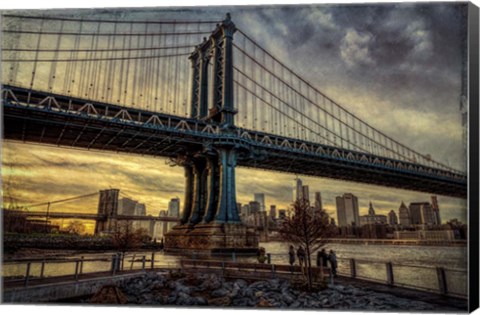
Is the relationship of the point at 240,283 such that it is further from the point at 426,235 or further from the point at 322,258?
the point at 426,235

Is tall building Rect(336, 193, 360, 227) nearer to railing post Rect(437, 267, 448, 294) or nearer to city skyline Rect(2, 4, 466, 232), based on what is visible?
city skyline Rect(2, 4, 466, 232)

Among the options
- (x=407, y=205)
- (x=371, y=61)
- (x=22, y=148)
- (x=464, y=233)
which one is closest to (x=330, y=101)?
(x=371, y=61)

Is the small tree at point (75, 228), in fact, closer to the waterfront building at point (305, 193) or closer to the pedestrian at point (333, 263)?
the waterfront building at point (305, 193)

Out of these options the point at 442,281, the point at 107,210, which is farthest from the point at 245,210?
the point at 442,281

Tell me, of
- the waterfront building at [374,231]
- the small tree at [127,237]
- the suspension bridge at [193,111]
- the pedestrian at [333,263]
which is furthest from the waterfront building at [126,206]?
the waterfront building at [374,231]

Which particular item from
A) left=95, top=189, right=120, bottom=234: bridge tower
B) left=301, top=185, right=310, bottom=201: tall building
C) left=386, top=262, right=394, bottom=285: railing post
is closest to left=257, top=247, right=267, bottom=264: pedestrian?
left=301, top=185, right=310, bottom=201: tall building
